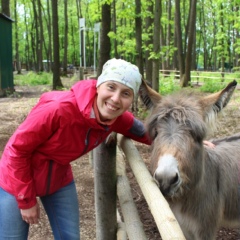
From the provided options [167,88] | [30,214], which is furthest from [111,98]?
[167,88]

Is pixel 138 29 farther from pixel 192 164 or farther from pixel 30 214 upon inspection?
pixel 30 214

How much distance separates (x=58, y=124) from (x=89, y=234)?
2448 millimetres

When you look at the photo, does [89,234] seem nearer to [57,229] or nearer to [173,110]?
[57,229]

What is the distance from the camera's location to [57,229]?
2.65 m

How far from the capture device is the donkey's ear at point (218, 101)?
2594mm

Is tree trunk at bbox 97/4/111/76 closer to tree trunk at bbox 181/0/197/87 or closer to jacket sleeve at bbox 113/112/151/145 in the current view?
jacket sleeve at bbox 113/112/151/145

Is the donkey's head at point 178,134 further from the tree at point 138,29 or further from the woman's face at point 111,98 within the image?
the tree at point 138,29

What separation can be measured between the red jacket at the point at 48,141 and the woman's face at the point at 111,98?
7 cm

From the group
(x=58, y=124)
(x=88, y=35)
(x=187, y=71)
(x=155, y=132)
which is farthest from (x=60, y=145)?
(x=88, y=35)

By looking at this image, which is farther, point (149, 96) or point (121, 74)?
point (149, 96)

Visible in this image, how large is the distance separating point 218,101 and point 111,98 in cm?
97

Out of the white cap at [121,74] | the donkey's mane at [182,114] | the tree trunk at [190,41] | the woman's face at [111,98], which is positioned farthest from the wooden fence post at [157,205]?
the tree trunk at [190,41]

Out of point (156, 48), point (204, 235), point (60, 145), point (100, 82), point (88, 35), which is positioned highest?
point (88, 35)

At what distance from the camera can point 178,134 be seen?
2.38 m
